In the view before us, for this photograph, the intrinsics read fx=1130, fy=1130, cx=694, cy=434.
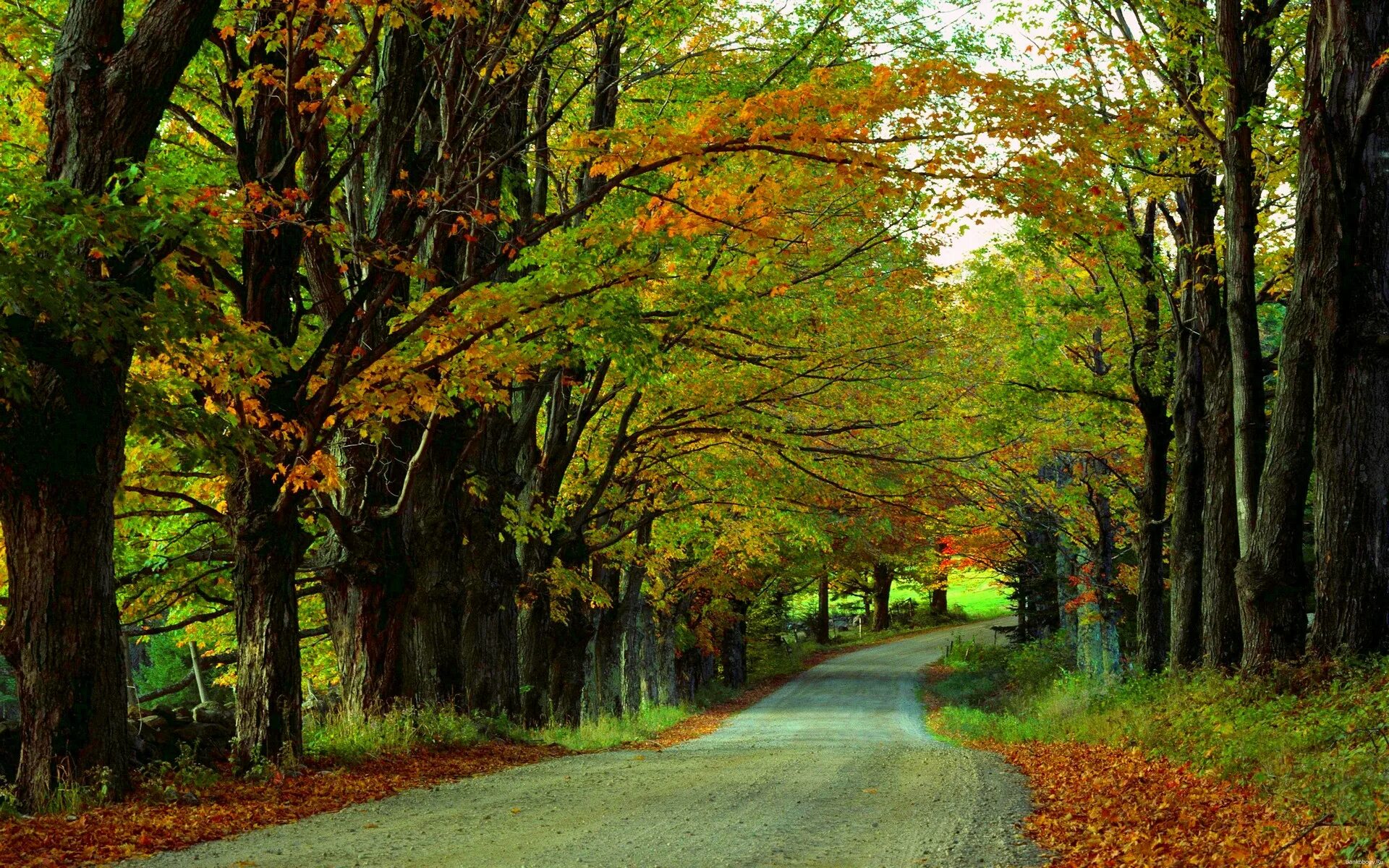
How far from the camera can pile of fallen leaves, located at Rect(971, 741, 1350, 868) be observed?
6.23 metres

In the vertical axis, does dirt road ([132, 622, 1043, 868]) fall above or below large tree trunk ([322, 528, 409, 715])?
below

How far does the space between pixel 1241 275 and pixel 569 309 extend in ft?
24.2

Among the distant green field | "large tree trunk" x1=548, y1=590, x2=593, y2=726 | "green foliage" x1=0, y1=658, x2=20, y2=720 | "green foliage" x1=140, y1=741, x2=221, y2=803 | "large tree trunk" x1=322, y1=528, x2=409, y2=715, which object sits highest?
"large tree trunk" x1=322, y1=528, x2=409, y2=715

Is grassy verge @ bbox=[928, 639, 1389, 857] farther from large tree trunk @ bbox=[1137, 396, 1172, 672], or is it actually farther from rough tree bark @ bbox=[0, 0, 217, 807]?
rough tree bark @ bbox=[0, 0, 217, 807]

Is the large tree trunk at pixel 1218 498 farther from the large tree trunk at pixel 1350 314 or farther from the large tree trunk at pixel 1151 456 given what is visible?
the large tree trunk at pixel 1350 314

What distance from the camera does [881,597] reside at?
195 ft

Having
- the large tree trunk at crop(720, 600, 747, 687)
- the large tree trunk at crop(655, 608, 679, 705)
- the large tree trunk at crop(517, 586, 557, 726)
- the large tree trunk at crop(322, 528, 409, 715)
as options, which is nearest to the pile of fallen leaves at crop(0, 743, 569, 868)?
the large tree trunk at crop(322, 528, 409, 715)

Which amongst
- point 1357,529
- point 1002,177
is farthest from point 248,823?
point 1357,529

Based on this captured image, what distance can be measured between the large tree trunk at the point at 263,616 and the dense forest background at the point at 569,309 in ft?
0.11

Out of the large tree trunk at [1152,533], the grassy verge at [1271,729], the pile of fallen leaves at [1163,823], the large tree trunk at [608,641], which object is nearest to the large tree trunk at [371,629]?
the pile of fallen leaves at [1163,823]

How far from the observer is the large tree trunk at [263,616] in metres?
10.8

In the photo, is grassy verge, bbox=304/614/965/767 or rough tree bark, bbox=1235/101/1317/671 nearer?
rough tree bark, bbox=1235/101/1317/671

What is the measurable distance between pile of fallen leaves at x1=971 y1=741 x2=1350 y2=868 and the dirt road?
1.13 ft

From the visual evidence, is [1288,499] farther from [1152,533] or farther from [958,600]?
[958,600]
